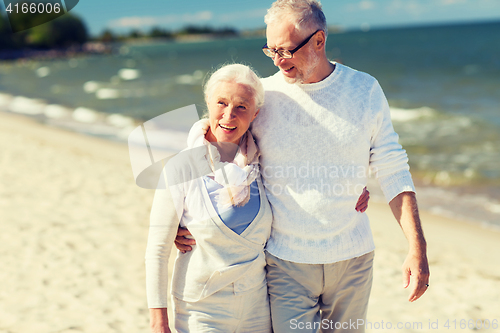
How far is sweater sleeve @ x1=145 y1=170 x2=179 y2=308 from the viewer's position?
191 cm

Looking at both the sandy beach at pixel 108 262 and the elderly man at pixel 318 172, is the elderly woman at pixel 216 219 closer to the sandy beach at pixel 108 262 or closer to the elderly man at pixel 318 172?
the elderly man at pixel 318 172

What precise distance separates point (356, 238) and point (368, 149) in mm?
448

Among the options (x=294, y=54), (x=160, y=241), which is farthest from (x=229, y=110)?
(x=160, y=241)

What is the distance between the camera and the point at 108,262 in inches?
188

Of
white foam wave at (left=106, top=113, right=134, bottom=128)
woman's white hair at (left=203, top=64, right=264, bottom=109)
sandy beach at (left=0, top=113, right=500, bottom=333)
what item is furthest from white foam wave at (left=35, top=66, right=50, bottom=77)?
woman's white hair at (left=203, top=64, right=264, bottom=109)

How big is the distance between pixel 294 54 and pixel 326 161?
0.53 m

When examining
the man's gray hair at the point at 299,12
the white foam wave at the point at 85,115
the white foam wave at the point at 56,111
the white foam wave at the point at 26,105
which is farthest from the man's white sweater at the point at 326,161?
the white foam wave at the point at 26,105

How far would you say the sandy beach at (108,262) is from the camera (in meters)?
3.81

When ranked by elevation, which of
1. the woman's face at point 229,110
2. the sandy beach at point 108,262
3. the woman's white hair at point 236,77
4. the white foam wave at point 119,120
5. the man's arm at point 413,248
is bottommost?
the white foam wave at point 119,120

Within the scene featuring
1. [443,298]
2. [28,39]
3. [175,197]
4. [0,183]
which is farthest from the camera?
[28,39]

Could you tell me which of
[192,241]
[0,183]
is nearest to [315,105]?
[192,241]

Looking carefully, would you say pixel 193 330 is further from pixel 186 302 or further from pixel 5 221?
pixel 5 221

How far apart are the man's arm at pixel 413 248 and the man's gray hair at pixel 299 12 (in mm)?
930

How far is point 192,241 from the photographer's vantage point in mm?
1965
